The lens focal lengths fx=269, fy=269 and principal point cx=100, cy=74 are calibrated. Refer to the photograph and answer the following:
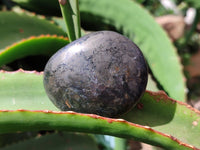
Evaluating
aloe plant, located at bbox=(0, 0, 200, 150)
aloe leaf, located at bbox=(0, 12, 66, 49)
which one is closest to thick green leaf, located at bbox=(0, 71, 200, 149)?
aloe plant, located at bbox=(0, 0, 200, 150)

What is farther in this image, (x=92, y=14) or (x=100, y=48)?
(x=92, y=14)

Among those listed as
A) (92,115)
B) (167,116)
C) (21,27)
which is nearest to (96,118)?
(92,115)

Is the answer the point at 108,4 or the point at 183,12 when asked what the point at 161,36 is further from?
the point at 183,12

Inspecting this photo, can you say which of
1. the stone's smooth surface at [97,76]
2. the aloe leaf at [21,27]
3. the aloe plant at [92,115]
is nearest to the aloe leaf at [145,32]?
the aloe plant at [92,115]

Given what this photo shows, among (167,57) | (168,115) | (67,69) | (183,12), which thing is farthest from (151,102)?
(183,12)

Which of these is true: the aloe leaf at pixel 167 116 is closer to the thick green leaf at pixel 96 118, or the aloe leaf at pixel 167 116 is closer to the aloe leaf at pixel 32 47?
the thick green leaf at pixel 96 118

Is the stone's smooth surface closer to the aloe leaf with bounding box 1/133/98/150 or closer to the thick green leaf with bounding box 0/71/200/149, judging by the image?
the thick green leaf with bounding box 0/71/200/149
